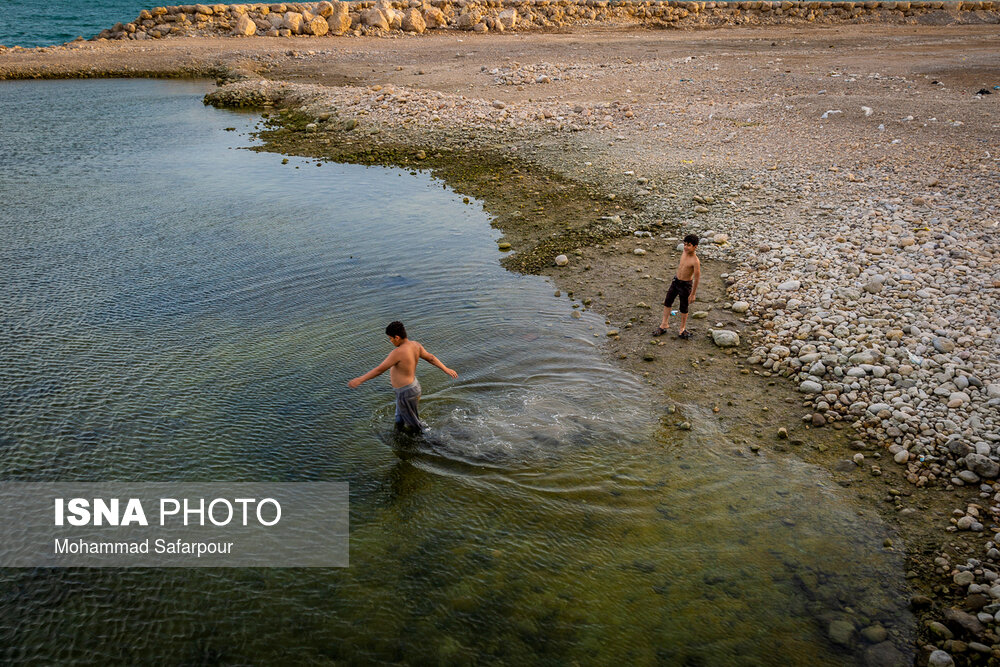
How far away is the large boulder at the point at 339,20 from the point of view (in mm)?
45906

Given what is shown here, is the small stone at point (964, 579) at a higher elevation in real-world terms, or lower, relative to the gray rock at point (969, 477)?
lower

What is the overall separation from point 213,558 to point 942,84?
1215 inches

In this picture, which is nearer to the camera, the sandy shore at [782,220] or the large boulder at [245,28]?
the sandy shore at [782,220]

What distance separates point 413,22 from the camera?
4709 cm

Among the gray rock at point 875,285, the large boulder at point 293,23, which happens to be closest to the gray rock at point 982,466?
the gray rock at point 875,285

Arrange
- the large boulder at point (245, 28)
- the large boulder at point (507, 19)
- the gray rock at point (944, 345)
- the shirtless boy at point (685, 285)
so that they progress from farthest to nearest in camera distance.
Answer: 1. the large boulder at point (507, 19)
2. the large boulder at point (245, 28)
3. the shirtless boy at point (685, 285)
4. the gray rock at point (944, 345)

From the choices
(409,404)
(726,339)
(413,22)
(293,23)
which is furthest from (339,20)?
(409,404)

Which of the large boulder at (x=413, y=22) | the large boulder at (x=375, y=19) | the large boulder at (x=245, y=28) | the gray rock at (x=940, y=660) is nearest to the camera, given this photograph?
the gray rock at (x=940, y=660)

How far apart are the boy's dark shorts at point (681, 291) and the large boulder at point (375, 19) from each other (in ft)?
140

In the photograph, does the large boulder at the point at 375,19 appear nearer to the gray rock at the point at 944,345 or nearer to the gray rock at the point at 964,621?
the gray rock at the point at 944,345

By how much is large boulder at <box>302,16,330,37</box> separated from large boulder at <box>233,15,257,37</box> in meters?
3.71

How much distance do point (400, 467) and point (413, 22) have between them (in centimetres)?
4594

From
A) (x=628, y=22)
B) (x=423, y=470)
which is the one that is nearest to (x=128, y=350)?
(x=423, y=470)

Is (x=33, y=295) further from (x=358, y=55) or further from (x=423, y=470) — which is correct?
(x=358, y=55)
